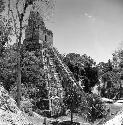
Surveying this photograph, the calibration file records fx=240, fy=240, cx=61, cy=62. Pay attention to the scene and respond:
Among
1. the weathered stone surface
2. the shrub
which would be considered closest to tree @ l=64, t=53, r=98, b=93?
the shrub

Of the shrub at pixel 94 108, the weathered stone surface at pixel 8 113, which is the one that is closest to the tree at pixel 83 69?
the shrub at pixel 94 108

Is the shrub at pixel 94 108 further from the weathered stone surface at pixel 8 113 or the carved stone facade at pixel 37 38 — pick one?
the weathered stone surface at pixel 8 113

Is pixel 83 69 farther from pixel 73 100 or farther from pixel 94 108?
pixel 73 100

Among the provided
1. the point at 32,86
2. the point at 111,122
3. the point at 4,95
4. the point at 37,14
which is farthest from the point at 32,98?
the point at 111,122

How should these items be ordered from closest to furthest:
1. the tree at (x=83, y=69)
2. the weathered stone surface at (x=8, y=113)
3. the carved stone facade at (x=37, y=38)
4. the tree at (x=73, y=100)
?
the weathered stone surface at (x=8, y=113) → the tree at (x=73, y=100) → the carved stone facade at (x=37, y=38) → the tree at (x=83, y=69)

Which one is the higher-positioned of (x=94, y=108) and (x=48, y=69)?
(x=48, y=69)

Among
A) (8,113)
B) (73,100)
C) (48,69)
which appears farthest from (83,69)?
(8,113)

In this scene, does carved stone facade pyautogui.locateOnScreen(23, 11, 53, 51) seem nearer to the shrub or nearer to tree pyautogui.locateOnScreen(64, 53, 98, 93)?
tree pyautogui.locateOnScreen(64, 53, 98, 93)

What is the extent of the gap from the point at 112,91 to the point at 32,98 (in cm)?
3189

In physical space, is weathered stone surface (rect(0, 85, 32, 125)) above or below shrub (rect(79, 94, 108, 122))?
above

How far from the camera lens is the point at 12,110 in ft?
17.8

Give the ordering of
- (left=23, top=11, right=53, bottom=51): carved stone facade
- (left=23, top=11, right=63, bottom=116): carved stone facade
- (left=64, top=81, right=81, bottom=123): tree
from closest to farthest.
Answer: (left=64, top=81, right=81, bottom=123): tree < (left=23, top=11, right=63, bottom=116): carved stone facade < (left=23, top=11, right=53, bottom=51): carved stone facade

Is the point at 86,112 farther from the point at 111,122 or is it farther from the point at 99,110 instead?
the point at 111,122

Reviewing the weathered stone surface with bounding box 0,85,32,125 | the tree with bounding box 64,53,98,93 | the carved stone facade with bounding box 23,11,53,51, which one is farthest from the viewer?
the tree with bounding box 64,53,98,93
